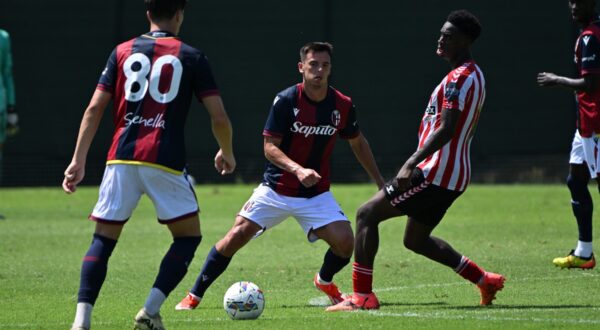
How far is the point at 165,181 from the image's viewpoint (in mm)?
6512

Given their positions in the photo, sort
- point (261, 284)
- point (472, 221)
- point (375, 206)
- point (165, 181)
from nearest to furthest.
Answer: point (165, 181) < point (375, 206) < point (261, 284) < point (472, 221)

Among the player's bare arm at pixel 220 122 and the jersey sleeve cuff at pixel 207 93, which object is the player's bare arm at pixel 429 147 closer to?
the player's bare arm at pixel 220 122

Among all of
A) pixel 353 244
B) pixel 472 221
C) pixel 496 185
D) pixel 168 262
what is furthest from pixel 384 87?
pixel 168 262

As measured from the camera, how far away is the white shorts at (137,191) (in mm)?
6508

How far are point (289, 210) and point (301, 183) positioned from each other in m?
0.28

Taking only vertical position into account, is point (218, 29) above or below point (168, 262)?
below

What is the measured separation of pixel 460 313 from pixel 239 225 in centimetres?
181

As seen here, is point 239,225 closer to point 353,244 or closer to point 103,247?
point 353,244

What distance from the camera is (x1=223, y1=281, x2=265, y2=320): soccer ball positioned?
7453mm

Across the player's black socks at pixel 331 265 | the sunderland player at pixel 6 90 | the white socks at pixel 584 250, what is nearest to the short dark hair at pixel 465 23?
the player's black socks at pixel 331 265

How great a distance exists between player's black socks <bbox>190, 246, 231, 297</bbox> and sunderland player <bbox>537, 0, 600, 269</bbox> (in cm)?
321

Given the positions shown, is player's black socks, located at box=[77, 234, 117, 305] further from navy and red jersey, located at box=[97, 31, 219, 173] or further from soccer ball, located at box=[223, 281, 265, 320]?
soccer ball, located at box=[223, 281, 265, 320]

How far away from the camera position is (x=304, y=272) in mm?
10523

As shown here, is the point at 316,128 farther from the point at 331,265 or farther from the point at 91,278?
the point at 91,278
